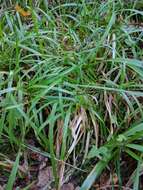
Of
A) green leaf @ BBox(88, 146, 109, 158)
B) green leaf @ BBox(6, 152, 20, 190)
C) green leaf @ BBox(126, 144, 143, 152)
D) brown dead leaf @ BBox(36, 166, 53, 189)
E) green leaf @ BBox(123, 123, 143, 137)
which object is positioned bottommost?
brown dead leaf @ BBox(36, 166, 53, 189)

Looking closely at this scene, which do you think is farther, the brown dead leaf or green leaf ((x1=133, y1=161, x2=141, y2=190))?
the brown dead leaf

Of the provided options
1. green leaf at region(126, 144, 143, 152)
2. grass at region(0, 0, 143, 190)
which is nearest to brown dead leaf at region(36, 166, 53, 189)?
grass at region(0, 0, 143, 190)

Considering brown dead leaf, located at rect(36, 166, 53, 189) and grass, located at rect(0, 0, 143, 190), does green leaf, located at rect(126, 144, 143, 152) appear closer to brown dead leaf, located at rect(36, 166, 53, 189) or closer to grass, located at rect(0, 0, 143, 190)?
grass, located at rect(0, 0, 143, 190)

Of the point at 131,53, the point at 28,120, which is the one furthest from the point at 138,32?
the point at 28,120

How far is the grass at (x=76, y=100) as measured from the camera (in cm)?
195

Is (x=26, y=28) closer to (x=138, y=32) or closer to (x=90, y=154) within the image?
(x=138, y=32)

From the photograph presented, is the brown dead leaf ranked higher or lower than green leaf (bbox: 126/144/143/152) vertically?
lower

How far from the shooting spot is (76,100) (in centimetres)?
207

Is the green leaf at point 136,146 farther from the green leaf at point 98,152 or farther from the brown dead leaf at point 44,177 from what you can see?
the brown dead leaf at point 44,177

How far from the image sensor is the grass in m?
1.95

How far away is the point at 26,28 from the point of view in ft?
8.84

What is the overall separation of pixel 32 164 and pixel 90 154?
344 millimetres

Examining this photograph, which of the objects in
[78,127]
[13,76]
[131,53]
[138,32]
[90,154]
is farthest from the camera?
[138,32]

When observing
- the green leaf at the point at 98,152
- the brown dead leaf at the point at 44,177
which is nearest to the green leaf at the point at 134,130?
the green leaf at the point at 98,152
